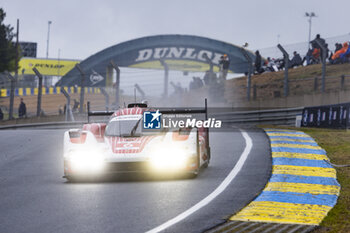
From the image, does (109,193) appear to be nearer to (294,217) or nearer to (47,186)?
(47,186)

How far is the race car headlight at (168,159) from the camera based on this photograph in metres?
9.91

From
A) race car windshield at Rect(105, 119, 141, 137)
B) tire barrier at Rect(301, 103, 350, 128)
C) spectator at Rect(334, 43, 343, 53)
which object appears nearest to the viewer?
race car windshield at Rect(105, 119, 141, 137)

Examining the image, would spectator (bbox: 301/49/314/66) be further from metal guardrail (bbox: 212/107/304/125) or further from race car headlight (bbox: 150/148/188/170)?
race car headlight (bbox: 150/148/188/170)

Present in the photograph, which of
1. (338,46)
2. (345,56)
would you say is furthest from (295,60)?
(345,56)

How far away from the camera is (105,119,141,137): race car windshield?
10516 millimetres

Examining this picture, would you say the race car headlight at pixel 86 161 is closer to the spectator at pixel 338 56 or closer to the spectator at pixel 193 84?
the spectator at pixel 193 84

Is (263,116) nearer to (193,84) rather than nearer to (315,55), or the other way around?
(193,84)

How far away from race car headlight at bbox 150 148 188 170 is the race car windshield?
0.63 m

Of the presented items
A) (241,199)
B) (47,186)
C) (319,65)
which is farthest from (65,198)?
(319,65)

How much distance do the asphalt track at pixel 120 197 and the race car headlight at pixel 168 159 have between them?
0.70 ft

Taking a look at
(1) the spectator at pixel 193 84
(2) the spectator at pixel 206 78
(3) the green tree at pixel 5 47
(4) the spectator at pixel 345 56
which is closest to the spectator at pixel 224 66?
(2) the spectator at pixel 206 78

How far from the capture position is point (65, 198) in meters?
Result: 8.55

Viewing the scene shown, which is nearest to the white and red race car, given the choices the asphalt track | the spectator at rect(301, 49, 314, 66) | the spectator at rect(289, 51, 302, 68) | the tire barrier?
the asphalt track

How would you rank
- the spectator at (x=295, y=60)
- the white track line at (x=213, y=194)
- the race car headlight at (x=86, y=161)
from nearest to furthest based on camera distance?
the white track line at (x=213, y=194), the race car headlight at (x=86, y=161), the spectator at (x=295, y=60)
